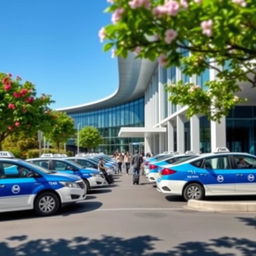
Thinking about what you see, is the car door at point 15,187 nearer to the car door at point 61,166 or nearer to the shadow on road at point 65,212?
the shadow on road at point 65,212

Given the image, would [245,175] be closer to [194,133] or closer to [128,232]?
[128,232]

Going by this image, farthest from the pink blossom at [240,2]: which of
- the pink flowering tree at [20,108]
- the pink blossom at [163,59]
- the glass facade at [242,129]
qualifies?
the glass facade at [242,129]

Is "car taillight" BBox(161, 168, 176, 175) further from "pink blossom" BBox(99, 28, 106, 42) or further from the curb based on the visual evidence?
"pink blossom" BBox(99, 28, 106, 42)

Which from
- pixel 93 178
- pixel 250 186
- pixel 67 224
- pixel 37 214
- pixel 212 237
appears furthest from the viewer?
pixel 93 178

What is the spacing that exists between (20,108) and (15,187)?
9.11 m

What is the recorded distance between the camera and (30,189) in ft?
32.4

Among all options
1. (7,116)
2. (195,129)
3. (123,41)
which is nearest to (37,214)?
(123,41)

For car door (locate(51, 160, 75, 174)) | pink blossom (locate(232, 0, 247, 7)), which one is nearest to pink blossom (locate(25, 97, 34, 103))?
car door (locate(51, 160, 75, 174))

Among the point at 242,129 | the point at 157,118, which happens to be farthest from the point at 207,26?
the point at 157,118

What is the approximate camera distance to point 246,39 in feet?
14.9

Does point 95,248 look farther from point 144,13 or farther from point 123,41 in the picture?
point 144,13

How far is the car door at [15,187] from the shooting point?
9.61 m

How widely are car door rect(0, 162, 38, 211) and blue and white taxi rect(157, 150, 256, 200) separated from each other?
4.29 metres

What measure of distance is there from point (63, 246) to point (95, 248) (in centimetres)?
60
